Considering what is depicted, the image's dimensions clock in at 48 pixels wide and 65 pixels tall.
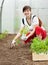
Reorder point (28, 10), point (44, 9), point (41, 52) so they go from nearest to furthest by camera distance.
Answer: point (41, 52), point (28, 10), point (44, 9)

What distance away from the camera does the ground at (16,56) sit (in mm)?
3246

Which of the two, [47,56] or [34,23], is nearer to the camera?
[47,56]

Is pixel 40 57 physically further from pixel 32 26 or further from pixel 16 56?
pixel 32 26

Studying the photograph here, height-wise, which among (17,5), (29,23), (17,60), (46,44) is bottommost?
(17,60)

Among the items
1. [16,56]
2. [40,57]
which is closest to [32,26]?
[16,56]

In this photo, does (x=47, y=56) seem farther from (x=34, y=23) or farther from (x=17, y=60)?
(x=34, y=23)

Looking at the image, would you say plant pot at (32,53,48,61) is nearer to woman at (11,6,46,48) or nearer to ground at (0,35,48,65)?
ground at (0,35,48,65)

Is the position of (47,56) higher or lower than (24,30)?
lower

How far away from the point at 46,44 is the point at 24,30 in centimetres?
85

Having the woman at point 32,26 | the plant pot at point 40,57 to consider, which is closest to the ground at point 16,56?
the plant pot at point 40,57

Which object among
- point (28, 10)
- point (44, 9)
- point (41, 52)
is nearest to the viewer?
point (41, 52)

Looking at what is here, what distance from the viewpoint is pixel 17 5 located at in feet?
19.1

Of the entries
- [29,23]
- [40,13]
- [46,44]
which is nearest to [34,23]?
[29,23]

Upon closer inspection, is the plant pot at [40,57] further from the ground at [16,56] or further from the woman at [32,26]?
the woman at [32,26]
